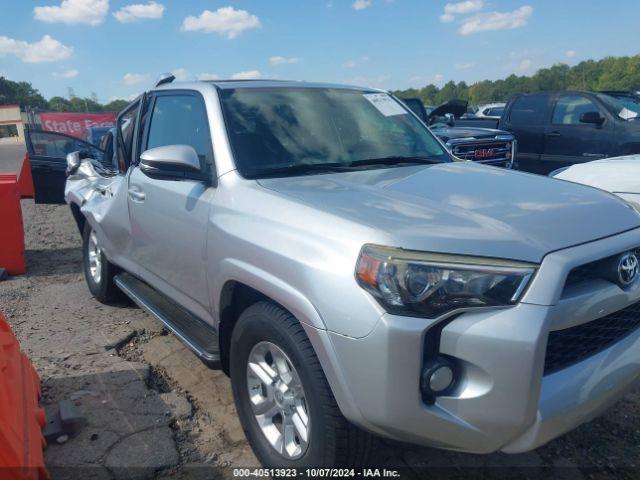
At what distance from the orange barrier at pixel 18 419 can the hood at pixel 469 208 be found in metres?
1.49

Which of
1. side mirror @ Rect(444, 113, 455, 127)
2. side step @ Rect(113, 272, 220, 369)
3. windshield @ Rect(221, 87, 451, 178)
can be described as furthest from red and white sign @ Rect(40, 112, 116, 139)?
windshield @ Rect(221, 87, 451, 178)

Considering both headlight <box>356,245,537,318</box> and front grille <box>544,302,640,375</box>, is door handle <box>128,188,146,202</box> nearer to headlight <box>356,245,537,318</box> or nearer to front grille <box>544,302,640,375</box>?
headlight <box>356,245,537,318</box>

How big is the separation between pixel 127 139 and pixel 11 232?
273 centimetres

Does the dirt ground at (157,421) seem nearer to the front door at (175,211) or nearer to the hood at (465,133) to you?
the front door at (175,211)

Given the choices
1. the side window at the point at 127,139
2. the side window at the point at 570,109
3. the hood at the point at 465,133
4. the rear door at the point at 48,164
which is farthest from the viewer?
the side window at the point at 570,109

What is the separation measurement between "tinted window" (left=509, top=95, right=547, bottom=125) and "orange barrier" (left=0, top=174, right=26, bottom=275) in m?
8.05

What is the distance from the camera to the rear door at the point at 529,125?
9359 millimetres

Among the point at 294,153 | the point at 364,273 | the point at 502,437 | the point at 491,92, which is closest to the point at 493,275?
the point at 364,273

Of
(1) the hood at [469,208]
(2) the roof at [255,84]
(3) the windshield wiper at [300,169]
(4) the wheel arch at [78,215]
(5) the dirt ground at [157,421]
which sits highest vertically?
(2) the roof at [255,84]

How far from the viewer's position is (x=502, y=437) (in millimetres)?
1911

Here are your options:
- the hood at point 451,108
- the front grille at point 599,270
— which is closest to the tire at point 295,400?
the front grille at point 599,270

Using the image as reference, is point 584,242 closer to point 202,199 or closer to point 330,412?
point 330,412

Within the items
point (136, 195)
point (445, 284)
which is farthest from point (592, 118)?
point (445, 284)

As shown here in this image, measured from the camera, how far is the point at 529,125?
9.52 metres
